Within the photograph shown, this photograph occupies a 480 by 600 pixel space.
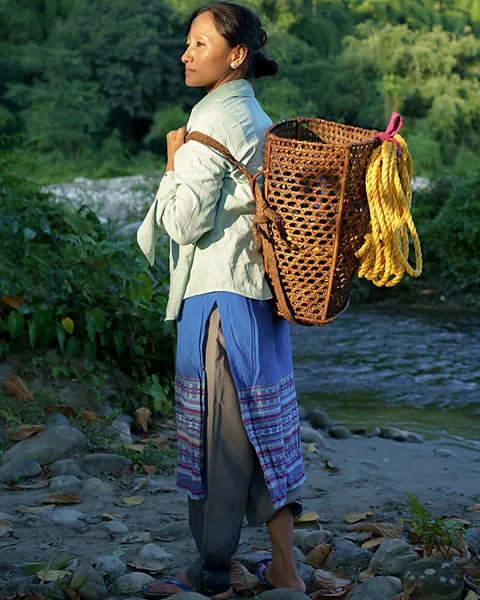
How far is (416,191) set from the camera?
11.3 meters

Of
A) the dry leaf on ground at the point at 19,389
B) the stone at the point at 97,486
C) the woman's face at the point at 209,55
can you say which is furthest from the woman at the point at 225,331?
the dry leaf on ground at the point at 19,389

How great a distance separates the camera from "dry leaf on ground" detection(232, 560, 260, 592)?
2.67 m

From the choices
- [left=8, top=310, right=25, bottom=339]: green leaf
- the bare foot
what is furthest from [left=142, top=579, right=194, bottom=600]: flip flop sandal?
[left=8, top=310, right=25, bottom=339]: green leaf

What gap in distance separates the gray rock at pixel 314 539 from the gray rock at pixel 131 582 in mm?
604

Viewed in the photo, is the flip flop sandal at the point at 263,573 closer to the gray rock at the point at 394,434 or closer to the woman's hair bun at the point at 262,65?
the woman's hair bun at the point at 262,65

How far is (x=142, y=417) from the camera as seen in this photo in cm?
456

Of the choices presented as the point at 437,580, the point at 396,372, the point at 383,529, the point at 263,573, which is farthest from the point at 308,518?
the point at 396,372

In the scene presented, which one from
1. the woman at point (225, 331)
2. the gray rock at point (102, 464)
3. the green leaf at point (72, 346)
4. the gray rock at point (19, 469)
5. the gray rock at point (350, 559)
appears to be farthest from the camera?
the green leaf at point (72, 346)

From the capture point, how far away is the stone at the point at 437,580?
8.43 feet

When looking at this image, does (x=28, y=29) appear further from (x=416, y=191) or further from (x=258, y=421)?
(x=258, y=421)

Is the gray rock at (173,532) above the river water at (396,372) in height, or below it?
above

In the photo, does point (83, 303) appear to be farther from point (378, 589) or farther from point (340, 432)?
point (378, 589)

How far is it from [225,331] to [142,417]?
7.24 ft

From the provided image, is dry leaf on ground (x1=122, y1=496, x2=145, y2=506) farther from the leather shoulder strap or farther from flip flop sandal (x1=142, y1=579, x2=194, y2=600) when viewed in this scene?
the leather shoulder strap
